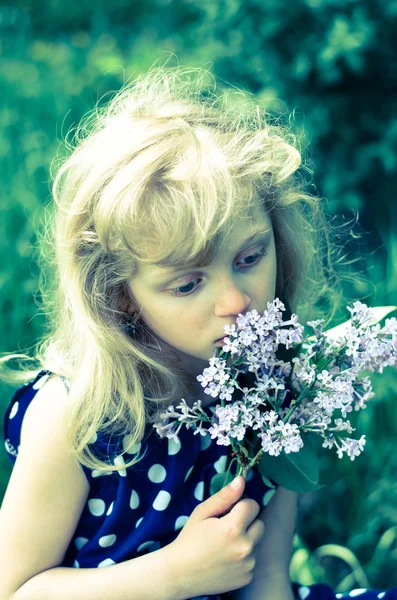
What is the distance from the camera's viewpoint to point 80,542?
1.67 meters

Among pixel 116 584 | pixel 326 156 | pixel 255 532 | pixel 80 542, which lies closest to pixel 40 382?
pixel 80 542

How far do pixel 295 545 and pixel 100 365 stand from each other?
105 cm

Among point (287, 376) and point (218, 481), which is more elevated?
point (287, 376)

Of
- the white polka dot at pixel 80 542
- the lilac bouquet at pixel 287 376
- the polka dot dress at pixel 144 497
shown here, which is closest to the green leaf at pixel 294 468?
the lilac bouquet at pixel 287 376

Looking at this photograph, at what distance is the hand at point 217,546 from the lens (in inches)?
58.4

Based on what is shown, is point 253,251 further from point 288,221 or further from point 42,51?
point 42,51

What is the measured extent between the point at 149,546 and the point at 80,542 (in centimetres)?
15

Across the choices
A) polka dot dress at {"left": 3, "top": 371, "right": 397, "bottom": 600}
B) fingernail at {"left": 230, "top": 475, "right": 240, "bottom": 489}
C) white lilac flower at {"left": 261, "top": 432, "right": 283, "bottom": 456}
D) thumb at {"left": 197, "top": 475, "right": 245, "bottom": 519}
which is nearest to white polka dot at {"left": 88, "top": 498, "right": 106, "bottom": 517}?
polka dot dress at {"left": 3, "top": 371, "right": 397, "bottom": 600}

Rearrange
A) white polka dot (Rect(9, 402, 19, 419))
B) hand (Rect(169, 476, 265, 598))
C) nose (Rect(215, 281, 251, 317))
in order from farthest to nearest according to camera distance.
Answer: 1. white polka dot (Rect(9, 402, 19, 419))
2. hand (Rect(169, 476, 265, 598))
3. nose (Rect(215, 281, 251, 317))

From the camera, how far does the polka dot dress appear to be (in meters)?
1.62

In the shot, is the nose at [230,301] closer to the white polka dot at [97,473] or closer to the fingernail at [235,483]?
the fingernail at [235,483]

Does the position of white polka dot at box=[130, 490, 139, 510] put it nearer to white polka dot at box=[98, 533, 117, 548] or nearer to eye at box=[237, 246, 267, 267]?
white polka dot at box=[98, 533, 117, 548]

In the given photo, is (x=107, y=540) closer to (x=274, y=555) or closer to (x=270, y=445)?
(x=274, y=555)

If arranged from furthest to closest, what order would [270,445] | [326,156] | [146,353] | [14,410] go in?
[326,156] → [14,410] → [146,353] → [270,445]
